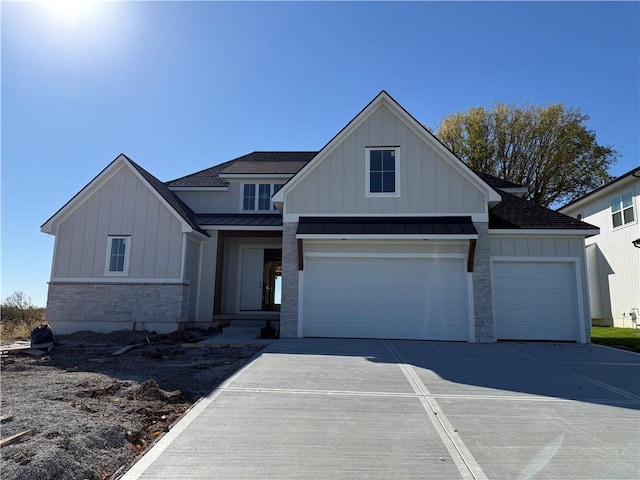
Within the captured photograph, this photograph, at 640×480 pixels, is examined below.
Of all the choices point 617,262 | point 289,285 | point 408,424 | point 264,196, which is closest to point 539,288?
point 289,285

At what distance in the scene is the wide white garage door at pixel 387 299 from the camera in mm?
11328

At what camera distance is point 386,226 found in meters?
11.5

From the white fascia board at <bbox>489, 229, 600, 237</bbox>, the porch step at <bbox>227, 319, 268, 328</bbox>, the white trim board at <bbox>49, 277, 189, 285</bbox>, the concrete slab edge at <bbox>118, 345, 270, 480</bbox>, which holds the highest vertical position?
the white fascia board at <bbox>489, 229, 600, 237</bbox>

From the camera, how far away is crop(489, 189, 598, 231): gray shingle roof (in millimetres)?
11625

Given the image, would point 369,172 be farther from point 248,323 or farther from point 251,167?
point 248,323

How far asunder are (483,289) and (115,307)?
11.1 metres

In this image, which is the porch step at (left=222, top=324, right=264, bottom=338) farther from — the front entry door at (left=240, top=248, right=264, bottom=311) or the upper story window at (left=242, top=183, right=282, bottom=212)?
the upper story window at (left=242, top=183, right=282, bottom=212)

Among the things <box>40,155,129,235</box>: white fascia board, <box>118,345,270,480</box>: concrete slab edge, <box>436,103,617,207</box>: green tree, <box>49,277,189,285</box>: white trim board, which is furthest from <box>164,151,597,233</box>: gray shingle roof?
<box>436,103,617,207</box>: green tree

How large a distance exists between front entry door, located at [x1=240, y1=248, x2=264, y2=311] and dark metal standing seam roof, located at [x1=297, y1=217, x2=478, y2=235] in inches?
195

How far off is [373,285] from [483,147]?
20.1m

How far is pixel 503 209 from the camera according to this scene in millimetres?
13086

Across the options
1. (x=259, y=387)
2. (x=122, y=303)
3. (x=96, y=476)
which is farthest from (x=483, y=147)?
(x=96, y=476)

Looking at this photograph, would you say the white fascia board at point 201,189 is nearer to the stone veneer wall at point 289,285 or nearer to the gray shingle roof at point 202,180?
the gray shingle roof at point 202,180

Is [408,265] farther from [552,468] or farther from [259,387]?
[552,468]
